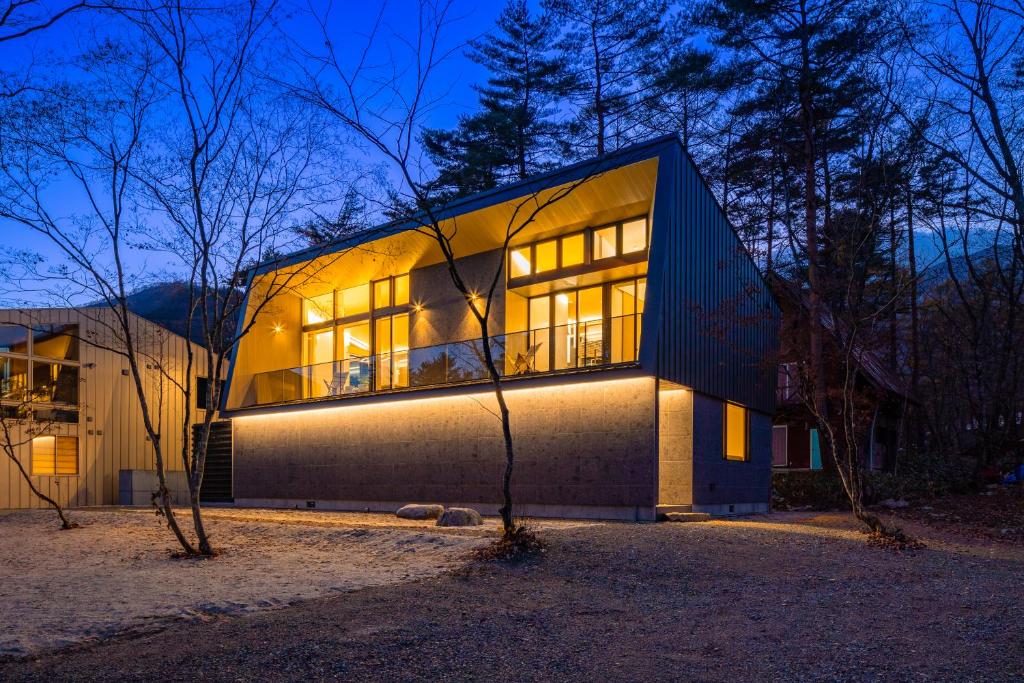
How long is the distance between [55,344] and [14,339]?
1.10 metres

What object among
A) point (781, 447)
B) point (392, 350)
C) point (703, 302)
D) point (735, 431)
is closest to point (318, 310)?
point (392, 350)

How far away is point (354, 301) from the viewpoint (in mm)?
20797

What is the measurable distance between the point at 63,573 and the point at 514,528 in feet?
16.6

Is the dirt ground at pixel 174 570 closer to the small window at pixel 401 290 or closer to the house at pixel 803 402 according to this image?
the small window at pixel 401 290

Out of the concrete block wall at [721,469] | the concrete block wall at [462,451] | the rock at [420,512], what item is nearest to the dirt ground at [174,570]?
the rock at [420,512]

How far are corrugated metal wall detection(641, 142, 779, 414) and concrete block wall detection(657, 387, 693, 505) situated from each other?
0.52 m

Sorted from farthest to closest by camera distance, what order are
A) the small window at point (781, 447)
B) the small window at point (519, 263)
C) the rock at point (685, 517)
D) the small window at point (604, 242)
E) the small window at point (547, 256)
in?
the small window at point (781, 447) < the small window at point (519, 263) < the small window at point (547, 256) < the small window at point (604, 242) < the rock at point (685, 517)

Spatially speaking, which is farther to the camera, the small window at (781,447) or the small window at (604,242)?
the small window at (781,447)

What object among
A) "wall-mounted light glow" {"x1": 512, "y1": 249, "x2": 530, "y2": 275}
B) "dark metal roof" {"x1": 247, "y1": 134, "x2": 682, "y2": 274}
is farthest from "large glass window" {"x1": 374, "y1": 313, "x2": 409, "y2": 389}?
"wall-mounted light glow" {"x1": 512, "y1": 249, "x2": 530, "y2": 275}

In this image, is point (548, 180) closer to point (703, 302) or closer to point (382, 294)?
point (703, 302)

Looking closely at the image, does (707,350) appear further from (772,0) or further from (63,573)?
(63,573)

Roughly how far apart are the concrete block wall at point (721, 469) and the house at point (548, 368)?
0.06 metres

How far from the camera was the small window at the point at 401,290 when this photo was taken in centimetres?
1956

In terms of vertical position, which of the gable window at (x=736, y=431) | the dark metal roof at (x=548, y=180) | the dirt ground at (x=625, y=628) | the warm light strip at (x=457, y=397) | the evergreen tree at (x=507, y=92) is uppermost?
the evergreen tree at (x=507, y=92)
